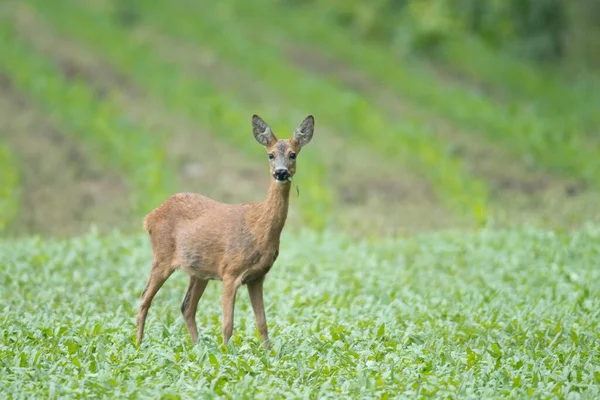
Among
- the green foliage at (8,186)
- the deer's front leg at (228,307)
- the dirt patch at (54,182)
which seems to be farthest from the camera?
the dirt patch at (54,182)

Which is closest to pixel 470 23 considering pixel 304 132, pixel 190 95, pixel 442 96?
pixel 442 96

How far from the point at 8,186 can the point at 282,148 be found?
9769mm

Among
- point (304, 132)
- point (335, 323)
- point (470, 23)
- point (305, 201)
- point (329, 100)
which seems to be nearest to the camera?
point (304, 132)

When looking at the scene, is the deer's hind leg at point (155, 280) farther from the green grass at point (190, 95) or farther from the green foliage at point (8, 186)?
the green grass at point (190, 95)

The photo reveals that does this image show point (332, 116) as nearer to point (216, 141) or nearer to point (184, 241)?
point (216, 141)

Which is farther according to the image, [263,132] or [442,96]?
[442,96]

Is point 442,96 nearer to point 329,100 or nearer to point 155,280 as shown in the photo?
point 329,100

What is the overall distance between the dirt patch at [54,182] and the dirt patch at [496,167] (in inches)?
264

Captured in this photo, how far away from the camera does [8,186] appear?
16828mm

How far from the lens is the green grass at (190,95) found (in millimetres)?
18328

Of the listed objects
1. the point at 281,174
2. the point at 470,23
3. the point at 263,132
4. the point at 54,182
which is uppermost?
the point at 470,23

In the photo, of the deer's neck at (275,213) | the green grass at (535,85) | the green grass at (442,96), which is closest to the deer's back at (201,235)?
the deer's neck at (275,213)

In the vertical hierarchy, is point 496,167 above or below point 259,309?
above

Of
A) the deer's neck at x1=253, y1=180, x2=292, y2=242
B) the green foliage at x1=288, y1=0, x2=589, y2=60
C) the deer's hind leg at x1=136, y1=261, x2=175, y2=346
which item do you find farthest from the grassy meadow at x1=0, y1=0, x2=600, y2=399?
the deer's neck at x1=253, y1=180, x2=292, y2=242
